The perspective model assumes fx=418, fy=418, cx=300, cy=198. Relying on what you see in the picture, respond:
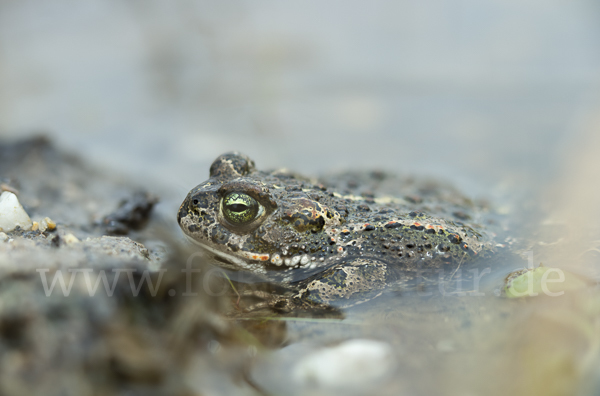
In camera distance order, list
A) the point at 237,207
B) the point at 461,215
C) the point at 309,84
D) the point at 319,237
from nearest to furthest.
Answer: the point at 237,207, the point at 319,237, the point at 461,215, the point at 309,84

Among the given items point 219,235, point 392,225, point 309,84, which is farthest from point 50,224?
point 309,84

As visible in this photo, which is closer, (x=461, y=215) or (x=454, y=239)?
(x=454, y=239)

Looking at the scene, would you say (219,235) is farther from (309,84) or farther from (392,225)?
(309,84)

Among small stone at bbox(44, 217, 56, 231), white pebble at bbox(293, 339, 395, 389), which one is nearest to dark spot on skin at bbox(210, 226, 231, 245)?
small stone at bbox(44, 217, 56, 231)

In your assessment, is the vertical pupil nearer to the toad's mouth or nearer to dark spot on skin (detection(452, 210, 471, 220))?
the toad's mouth

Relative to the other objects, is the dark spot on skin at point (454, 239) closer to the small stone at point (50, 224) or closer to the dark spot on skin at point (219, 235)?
the dark spot on skin at point (219, 235)

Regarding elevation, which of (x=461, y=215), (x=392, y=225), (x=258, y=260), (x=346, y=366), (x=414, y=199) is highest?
(x=414, y=199)
